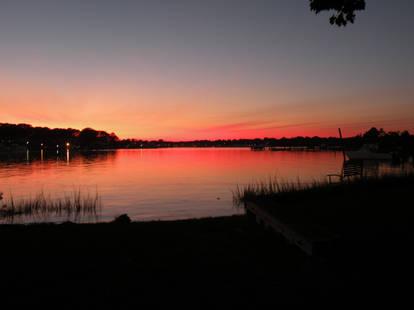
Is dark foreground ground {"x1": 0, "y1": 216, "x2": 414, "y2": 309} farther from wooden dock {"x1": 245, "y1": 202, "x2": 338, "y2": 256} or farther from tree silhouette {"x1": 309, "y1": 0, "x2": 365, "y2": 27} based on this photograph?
tree silhouette {"x1": 309, "y1": 0, "x2": 365, "y2": 27}

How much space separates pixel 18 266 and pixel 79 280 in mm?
1592

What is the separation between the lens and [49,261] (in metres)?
6.32

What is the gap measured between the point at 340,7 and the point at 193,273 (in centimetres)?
884

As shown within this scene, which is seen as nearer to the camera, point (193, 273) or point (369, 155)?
point (193, 273)

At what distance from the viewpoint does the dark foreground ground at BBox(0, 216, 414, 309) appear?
465cm

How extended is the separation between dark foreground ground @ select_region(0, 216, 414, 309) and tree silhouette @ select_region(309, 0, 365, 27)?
6.83 metres

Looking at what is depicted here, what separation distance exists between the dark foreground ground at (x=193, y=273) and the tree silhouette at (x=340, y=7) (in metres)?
6.83

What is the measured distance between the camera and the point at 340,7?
902cm

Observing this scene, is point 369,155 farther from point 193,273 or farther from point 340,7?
point 193,273

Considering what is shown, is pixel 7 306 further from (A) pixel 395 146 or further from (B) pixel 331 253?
(A) pixel 395 146

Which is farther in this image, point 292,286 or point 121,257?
point 121,257

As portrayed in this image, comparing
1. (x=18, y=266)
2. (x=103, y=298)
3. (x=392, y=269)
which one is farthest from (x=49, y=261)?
(x=392, y=269)

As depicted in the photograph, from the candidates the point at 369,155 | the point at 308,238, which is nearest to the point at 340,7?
the point at 308,238

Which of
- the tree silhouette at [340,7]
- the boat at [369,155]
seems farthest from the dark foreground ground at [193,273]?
the boat at [369,155]
